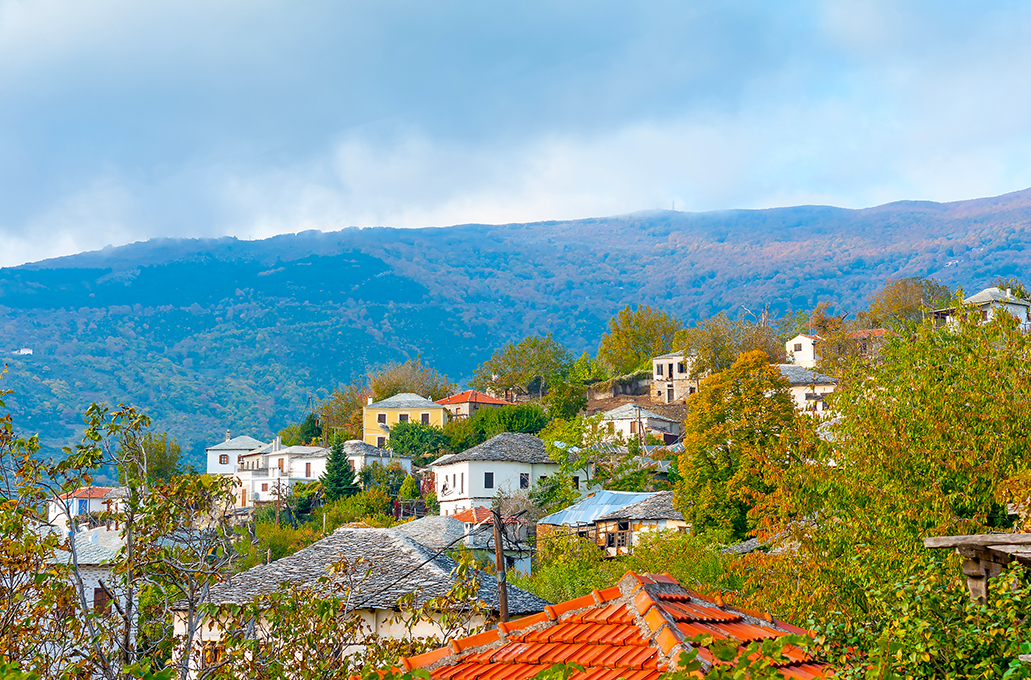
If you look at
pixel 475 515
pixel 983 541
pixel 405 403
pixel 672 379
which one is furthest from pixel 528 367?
pixel 983 541

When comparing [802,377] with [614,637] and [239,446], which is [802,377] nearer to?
[239,446]

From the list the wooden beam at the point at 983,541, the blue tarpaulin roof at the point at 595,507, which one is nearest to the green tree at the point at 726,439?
the blue tarpaulin roof at the point at 595,507

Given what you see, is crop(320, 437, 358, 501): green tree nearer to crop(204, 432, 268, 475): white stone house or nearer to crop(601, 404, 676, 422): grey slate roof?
crop(601, 404, 676, 422): grey slate roof

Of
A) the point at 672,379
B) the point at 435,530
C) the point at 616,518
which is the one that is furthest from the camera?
the point at 672,379

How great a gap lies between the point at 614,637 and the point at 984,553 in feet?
12.5

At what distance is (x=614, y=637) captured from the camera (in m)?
8.64

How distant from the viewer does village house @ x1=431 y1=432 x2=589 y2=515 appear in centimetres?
6184

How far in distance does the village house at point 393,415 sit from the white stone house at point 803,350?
30185 millimetres

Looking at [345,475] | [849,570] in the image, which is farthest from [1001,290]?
[849,570]

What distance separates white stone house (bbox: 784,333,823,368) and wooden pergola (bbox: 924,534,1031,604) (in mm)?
67098

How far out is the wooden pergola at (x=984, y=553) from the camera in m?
8.42

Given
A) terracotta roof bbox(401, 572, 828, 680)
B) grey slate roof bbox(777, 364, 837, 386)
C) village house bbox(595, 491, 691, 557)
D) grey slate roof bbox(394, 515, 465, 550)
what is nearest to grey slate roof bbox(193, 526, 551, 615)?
terracotta roof bbox(401, 572, 828, 680)

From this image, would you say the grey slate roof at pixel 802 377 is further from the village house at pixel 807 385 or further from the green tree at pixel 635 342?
the green tree at pixel 635 342

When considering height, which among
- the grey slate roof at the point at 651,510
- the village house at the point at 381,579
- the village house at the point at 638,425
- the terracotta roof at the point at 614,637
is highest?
the terracotta roof at the point at 614,637
